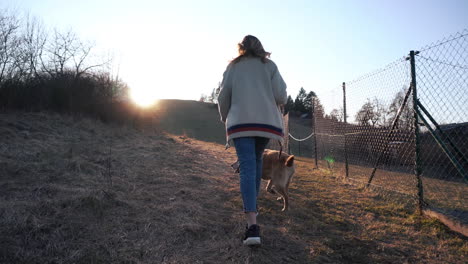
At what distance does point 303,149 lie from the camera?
24.2m

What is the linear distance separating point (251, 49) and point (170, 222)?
1.75 m

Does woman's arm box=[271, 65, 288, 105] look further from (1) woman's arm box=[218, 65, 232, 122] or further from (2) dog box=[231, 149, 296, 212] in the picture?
(2) dog box=[231, 149, 296, 212]

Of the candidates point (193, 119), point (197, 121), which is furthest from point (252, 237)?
point (193, 119)

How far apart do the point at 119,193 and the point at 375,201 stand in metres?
3.56

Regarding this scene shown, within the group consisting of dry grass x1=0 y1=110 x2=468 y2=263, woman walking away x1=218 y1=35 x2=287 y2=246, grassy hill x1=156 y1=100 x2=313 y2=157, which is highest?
grassy hill x1=156 y1=100 x2=313 y2=157

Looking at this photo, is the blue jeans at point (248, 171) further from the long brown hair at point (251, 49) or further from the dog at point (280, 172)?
the dog at point (280, 172)

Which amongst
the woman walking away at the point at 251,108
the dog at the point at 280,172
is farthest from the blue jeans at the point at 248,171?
the dog at the point at 280,172

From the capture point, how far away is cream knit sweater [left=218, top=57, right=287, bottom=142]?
238 cm

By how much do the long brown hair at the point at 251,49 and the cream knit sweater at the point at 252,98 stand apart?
0.04 m

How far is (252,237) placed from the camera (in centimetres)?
221

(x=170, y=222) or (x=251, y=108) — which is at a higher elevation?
(x=251, y=108)

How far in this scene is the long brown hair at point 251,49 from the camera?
2.52m

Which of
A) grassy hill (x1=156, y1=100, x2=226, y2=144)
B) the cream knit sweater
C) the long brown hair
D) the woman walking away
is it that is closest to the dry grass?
the woman walking away

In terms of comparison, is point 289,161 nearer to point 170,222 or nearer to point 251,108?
point 251,108
